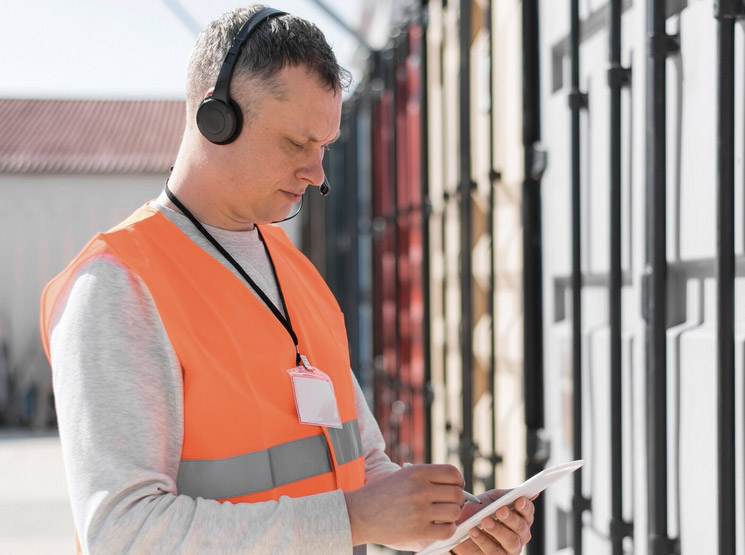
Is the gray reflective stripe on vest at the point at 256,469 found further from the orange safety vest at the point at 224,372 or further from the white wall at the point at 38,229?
the white wall at the point at 38,229

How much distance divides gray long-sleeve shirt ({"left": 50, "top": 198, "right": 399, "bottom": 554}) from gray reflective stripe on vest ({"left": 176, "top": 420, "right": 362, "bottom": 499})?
31mm

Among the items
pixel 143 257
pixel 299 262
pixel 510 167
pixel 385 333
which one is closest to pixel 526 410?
pixel 510 167

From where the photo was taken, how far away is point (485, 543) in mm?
1266

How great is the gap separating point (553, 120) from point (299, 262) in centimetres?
116

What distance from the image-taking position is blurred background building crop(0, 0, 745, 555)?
1.57m

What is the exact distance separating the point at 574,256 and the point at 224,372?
1174mm

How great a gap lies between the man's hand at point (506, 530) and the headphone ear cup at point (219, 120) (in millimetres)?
643

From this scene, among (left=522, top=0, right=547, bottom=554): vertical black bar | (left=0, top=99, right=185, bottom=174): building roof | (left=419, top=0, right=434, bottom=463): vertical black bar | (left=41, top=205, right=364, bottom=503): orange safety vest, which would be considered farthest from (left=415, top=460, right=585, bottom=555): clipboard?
(left=0, top=99, right=185, bottom=174): building roof

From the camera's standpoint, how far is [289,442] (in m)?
1.19

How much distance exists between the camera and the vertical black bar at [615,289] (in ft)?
5.98

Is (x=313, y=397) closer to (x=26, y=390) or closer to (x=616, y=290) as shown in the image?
(x=616, y=290)

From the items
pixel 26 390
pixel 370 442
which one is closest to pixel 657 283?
pixel 370 442

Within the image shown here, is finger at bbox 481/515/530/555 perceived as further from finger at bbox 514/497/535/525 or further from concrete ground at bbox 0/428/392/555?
concrete ground at bbox 0/428/392/555

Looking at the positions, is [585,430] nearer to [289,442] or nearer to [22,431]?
[289,442]
